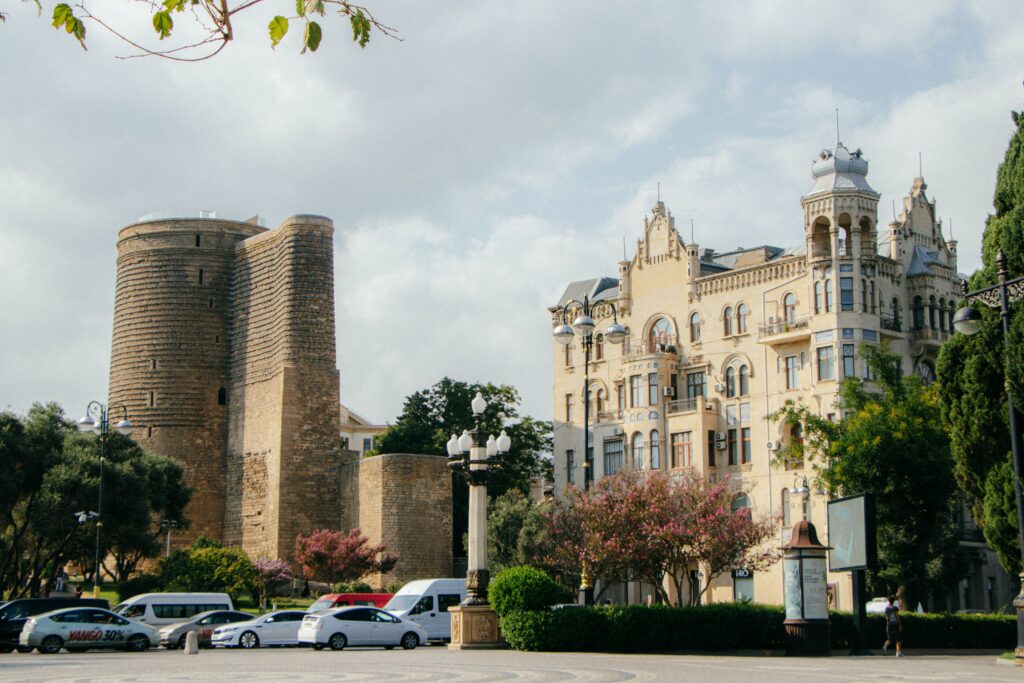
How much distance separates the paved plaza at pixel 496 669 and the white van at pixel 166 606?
10.4 metres

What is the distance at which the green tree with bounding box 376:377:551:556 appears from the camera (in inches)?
2660

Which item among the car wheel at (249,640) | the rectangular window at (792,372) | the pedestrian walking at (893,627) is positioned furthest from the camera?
the rectangular window at (792,372)

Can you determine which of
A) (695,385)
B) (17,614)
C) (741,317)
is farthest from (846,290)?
(17,614)

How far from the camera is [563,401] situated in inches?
2494

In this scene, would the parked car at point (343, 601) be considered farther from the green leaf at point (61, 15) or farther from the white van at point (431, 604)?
the green leaf at point (61, 15)

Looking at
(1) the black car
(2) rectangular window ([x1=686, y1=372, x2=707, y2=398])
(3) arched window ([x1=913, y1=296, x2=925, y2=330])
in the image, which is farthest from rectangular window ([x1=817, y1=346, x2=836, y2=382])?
(1) the black car

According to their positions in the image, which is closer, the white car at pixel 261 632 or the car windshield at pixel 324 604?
the white car at pixel 261 632

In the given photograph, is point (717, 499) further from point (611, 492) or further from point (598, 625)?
point (598, 625)

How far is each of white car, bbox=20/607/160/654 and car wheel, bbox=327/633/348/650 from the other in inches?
221

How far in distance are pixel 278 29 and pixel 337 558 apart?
165 feet

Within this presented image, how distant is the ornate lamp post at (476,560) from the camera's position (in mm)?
27281

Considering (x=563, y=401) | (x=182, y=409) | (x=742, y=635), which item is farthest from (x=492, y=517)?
(x=742, y=635)

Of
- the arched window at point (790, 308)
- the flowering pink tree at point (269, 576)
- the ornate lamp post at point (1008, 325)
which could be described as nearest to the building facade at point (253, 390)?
the flowering pink tree at point (269, 576)

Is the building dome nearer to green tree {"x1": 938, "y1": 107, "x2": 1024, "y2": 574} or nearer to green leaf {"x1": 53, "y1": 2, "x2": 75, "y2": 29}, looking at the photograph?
green tree {"x1": 938, "y1": 107, "x2": 1024, "y2": 574}
